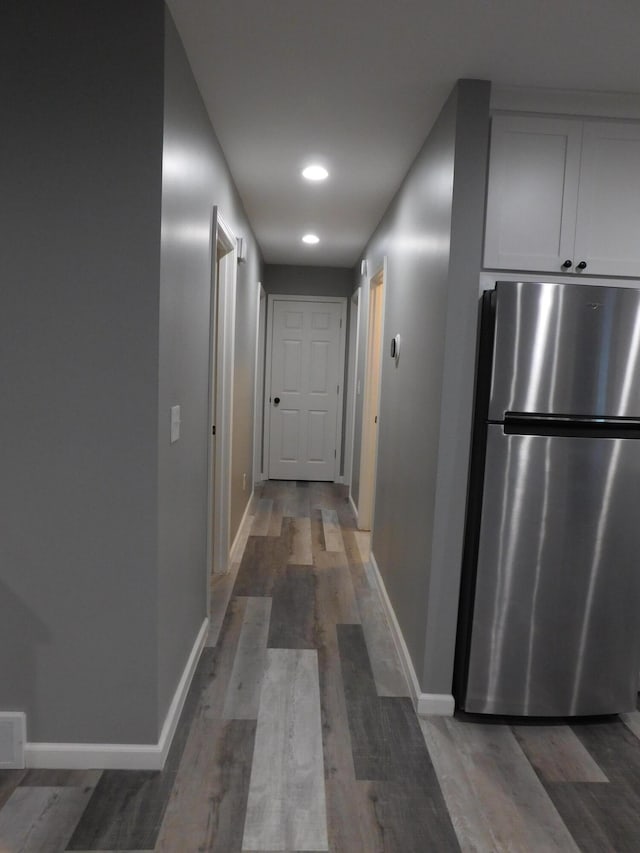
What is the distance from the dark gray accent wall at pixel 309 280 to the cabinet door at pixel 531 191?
4499mm

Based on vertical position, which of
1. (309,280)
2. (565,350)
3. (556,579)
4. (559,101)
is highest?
(559,101)

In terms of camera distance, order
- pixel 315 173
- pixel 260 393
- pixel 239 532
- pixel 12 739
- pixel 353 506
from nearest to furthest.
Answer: pixel 12 739, pixel 315 173, pixel 239 532, pixel 353 506, pixel 260 393

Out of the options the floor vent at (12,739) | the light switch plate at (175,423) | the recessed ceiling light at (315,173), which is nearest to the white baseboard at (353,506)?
the recessed ceiling light at (315,173)

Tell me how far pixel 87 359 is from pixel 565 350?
1.62 metres

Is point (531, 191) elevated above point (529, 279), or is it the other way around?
point (531, 191)

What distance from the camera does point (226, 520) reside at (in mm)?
3754

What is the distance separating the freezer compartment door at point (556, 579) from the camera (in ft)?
7.21

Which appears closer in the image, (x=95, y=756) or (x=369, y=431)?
(x=95, y=756)

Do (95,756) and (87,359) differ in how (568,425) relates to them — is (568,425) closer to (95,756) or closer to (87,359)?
(87,359)

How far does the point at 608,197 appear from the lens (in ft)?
7.45

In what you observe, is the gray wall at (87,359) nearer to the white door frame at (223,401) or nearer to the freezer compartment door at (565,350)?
the freezer compartment door at (565,350)

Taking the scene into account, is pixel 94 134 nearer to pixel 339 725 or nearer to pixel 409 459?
pixel 409 459

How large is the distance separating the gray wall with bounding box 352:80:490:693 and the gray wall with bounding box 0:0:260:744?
101 centimetres

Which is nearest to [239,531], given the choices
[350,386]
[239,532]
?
[239,532]
